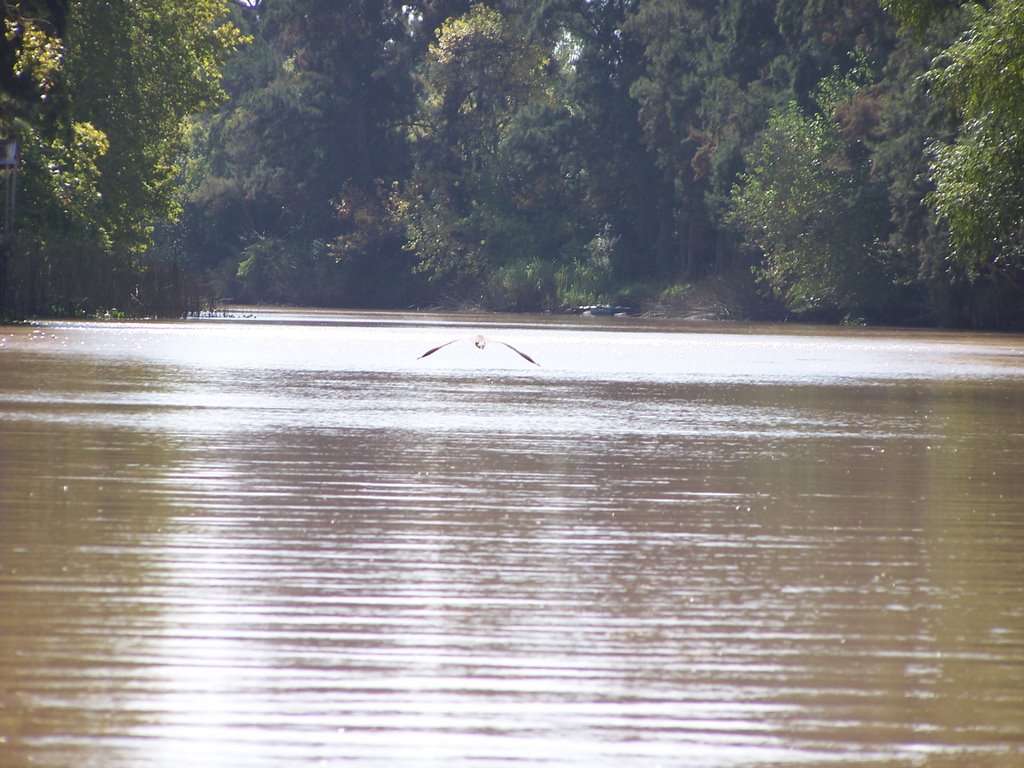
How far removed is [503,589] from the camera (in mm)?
6578

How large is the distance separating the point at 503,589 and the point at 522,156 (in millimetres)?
75679

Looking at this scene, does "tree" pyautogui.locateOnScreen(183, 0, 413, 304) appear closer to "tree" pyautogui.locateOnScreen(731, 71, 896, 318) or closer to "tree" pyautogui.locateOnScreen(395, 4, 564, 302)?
"tree" pyautogui.locateOnScreen(395, 4, 564, 302)

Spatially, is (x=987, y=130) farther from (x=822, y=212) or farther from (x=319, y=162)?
(x=319, y=162)

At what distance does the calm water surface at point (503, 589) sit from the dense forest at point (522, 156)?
16.0 m

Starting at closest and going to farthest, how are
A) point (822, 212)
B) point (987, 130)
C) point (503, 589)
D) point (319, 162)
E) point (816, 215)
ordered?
point (503, 589)
point (987, 130)
point (822, 212)
point (816, 215)
point (319, 162)

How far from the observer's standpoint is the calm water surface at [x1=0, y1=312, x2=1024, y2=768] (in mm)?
4523

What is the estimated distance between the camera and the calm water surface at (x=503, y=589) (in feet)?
14.8

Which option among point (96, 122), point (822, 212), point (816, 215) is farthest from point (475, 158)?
point (96, 122)

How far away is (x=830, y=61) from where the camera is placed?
216ft

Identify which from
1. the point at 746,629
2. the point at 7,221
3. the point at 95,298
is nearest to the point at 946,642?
the point at 746,629

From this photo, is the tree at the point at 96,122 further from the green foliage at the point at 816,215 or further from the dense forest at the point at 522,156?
the green foliage at the point at 816,215

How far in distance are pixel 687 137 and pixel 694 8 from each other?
5.63 meters

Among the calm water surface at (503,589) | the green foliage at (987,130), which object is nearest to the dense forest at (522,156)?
the green foliage at (987,130)

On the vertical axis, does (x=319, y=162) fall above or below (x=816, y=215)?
above
